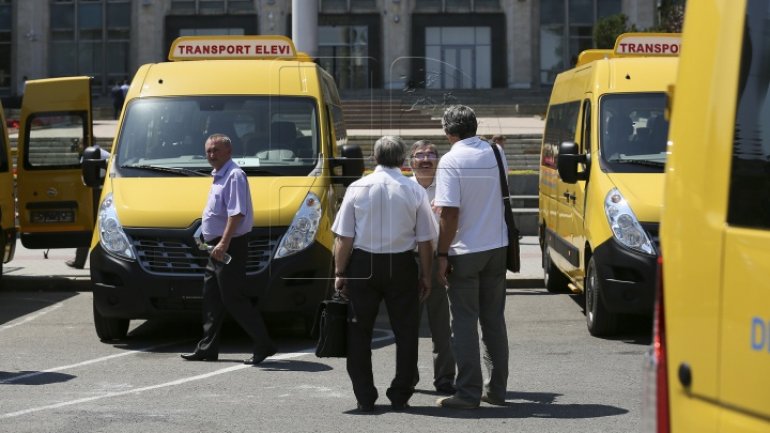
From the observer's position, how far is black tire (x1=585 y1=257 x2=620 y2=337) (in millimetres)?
11562

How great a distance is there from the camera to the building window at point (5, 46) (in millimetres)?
57438

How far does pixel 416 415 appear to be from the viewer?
8289mm

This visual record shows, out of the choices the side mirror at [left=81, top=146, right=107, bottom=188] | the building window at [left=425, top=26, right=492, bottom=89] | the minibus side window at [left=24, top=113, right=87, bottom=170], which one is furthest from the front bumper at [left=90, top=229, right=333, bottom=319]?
the building window at [left=425, top=26, right=492, bottom=89]

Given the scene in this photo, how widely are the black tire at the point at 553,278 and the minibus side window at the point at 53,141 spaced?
220 inches

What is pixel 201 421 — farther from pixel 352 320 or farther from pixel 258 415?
pixel 352 320

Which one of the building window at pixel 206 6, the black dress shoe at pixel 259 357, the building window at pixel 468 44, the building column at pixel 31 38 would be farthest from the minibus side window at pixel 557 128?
the building column at pixel 31 38

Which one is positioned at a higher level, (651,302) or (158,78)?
(158,78)

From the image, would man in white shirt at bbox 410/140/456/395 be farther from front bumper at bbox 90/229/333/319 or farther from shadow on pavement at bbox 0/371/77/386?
shadow on pavement at bbox 0/371/77/386

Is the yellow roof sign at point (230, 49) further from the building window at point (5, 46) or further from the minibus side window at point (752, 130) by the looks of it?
the building window at point (5, 46)

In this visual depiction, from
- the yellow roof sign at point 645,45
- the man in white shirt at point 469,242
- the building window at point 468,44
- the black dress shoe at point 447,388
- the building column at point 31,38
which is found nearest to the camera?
the man in white shirt at point 469,242

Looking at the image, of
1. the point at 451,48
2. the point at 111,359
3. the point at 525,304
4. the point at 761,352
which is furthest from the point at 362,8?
the point at 761,352

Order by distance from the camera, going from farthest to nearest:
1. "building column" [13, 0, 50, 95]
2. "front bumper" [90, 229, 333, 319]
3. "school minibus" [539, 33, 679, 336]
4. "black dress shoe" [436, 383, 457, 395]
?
"building column" [13, 0, 50, 95] → "school minibus" [539, 33, 679, 336] → "front bumper" [90, 229, 333, 319] → "black dress shoe" [436, 383, 457, 395]

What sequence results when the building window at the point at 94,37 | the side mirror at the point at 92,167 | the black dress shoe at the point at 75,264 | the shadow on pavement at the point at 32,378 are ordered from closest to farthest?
the shadow on pavement at the point at 32,378 < the side mirror at the point at 92,167 < the black dress shoe at the point at 75,264 < the building window at the point at 94,37

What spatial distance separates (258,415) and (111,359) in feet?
9.25
